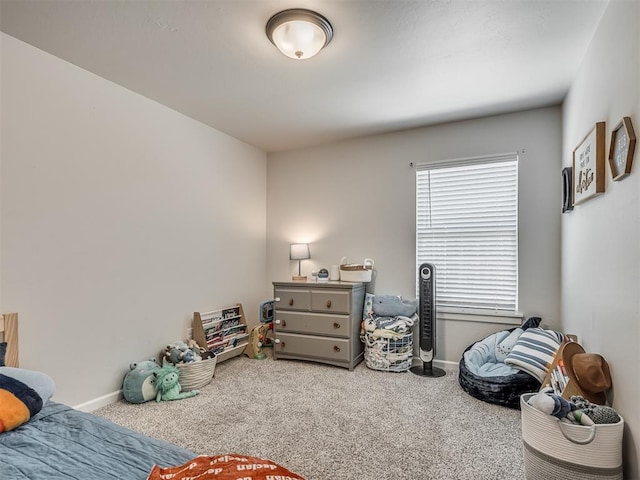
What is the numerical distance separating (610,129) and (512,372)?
6.01ft

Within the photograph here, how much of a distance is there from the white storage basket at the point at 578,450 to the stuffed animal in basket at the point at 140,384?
256cm

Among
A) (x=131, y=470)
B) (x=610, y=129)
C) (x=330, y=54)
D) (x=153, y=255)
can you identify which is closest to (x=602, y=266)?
(x=610, y=129)

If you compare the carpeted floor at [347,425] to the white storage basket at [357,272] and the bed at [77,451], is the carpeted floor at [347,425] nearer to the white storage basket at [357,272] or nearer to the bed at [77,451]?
the bed at [77,451]

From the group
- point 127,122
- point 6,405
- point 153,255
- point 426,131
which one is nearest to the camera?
point 6,405

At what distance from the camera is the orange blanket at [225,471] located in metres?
1.05

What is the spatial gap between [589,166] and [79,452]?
2.93 metres

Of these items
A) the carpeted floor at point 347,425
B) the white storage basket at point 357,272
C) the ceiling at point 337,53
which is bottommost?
the carpeted floor at point 347,425

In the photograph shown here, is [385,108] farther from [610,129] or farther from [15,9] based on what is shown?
[15,9]

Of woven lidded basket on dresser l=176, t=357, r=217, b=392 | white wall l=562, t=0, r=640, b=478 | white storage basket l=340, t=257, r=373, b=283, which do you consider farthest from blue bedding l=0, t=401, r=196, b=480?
white storage basket l=340, t=257, r=373, b=283

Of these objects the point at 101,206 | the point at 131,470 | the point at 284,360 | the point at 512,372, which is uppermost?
the point at 101,206

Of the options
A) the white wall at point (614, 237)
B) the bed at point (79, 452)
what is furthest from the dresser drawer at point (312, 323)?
the bed at point (79, 452)

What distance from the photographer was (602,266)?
1.92 metres

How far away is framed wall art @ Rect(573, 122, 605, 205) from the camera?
193 centimetres

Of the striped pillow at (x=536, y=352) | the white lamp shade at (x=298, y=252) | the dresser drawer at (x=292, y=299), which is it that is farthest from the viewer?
the white lamp shade at (x=298, y=252)
